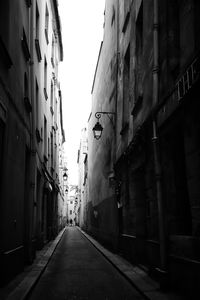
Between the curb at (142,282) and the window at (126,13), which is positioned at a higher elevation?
the window at (126,13)

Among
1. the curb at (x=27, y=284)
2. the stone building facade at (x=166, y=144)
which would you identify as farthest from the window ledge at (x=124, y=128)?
the curb at (x=27, y=284)

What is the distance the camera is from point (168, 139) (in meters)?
7.96

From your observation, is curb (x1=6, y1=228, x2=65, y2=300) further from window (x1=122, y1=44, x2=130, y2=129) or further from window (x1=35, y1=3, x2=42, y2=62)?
window (x1=35, y1=3, x2=42, y2=62)

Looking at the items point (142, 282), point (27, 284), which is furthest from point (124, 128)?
point (27, 284)

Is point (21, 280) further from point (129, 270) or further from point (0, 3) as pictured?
point (0, 3)

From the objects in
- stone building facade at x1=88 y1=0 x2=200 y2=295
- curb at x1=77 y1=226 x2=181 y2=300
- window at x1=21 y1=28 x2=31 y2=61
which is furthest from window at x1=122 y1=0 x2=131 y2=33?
curb at x1=77 y1=226 x2=181 y2=300

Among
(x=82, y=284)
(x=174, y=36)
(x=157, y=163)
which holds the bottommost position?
(x=82, y=284)

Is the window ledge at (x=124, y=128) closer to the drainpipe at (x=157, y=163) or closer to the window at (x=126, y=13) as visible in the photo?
the window at (x=126, y=13)

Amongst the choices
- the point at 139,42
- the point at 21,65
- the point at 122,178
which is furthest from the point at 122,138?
the point at 21,65

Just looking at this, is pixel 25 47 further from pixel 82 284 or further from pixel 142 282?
pixel 142 282

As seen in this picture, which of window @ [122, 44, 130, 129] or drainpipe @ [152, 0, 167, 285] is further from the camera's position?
window @ [122, 44, 130, 129]

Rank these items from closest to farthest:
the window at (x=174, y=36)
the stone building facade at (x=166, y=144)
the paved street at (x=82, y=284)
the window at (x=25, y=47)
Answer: the stone building facade at (x=166, y=144) < the paved street at (x=82, y=284) < the window at (x=174, y=36) < the window at (x=25, y=47)

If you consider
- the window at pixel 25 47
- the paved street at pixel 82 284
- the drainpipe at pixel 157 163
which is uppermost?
the window at pixel 25 47

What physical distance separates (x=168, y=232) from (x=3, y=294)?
3226 millimetres
